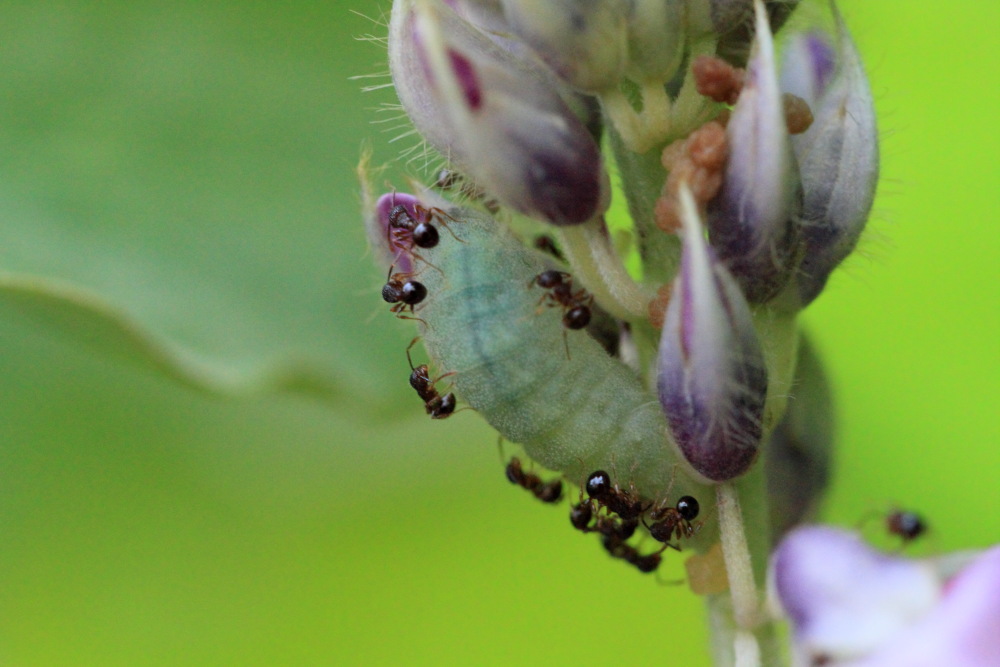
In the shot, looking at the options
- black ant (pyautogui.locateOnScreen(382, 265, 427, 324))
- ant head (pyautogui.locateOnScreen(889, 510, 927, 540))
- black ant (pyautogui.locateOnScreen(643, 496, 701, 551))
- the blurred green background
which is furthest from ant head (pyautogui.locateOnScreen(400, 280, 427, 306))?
the blurred green background

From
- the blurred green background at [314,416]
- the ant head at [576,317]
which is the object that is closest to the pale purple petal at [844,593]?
the ant head at [576,317]

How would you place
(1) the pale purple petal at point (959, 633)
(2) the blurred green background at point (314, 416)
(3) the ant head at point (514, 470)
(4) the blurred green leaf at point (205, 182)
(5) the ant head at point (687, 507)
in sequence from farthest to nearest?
(2) the blurred green background at point (314, 416) < (4) the blurred green leaf at point (205, 182) < (3) the ant head at point (514, 470) < (5) the ant head at point (687, 507) < (1) the pale purple petal at point (959, 633)

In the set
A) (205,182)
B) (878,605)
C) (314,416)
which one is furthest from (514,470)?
(314,416)

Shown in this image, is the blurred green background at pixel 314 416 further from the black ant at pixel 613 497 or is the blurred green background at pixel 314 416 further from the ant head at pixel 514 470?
the black ant at pixel 613 497

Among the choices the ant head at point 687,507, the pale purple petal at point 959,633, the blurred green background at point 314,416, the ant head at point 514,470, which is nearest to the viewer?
the pale purple petal at point 959,633

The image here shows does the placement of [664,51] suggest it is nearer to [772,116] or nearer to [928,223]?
[772,116]

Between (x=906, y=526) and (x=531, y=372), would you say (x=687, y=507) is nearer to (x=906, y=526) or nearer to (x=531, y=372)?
(x=531, y=372)
